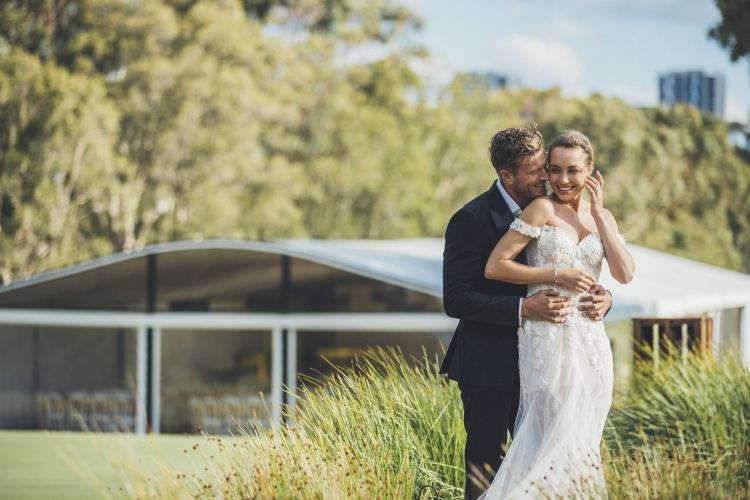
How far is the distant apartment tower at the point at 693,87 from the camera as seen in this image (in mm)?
68125

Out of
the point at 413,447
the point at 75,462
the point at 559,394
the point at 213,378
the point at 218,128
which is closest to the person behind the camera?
the point at 559,394

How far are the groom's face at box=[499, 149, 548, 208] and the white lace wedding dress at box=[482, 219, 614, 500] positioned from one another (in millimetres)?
180

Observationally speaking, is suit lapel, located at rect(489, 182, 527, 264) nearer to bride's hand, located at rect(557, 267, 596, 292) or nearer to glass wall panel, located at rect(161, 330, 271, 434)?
bride's hand, located at rect(557, 267, 596, 292)

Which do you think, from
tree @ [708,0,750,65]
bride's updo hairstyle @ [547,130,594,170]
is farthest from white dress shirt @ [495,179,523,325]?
tree @ [708,0,750,65]

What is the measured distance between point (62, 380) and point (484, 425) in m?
14.1

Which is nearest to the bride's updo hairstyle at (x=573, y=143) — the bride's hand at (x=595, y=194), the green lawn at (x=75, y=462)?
the bride's hand at (x=595, y=194)

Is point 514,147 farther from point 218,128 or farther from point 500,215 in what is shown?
point 218,128

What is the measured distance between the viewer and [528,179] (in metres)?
4.72

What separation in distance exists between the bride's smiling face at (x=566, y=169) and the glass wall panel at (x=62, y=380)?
12.9m

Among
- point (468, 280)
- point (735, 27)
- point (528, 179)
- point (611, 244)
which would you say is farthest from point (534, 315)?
point (735, 27)

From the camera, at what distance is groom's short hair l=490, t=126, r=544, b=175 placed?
461 centimetres

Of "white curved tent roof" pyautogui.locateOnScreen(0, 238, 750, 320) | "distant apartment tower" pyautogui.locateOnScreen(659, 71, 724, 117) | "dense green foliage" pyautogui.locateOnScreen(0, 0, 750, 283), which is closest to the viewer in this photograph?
"white curved tent roof" pyautogui.locateOnScreen(0, 238, 750, 320)

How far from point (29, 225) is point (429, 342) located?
11.9 m

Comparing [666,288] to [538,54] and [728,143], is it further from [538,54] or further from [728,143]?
[538,54]
